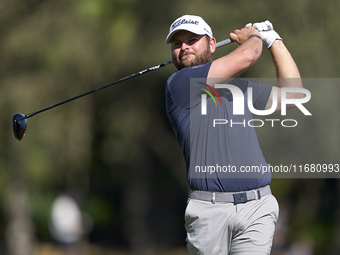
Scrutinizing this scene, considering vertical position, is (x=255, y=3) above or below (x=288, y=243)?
above

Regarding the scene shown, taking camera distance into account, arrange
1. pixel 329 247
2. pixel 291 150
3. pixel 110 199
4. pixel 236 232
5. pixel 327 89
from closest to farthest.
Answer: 1. pixel 236 232
2. pixel 327 89
3. pixel 291 150
4. pixel 329 247
5. pixel 110 199

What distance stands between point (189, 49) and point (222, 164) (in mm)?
911

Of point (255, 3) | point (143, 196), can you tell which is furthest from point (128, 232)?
point (255, 3)

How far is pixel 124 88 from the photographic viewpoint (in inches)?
706

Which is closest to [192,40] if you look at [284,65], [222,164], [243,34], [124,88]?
[243,34]

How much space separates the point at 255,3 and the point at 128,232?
1144 centimetres

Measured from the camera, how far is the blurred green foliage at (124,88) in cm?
1383

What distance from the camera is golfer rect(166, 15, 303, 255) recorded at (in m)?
4.48

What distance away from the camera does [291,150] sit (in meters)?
15.3

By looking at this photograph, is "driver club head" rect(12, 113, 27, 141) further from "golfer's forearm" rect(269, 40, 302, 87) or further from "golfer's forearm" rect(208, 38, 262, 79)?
"golfer's forearm" rect(269, 40, 302, 87)

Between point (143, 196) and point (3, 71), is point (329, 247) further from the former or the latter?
point (3, 71)

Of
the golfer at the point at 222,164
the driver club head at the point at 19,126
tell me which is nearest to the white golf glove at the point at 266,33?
the golfer at the point at 222,164

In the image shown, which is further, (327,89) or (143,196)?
(143,196)

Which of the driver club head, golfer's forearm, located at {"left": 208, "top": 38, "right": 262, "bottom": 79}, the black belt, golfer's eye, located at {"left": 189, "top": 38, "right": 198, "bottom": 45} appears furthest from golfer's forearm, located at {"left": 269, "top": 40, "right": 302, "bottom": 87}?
the driver club head
